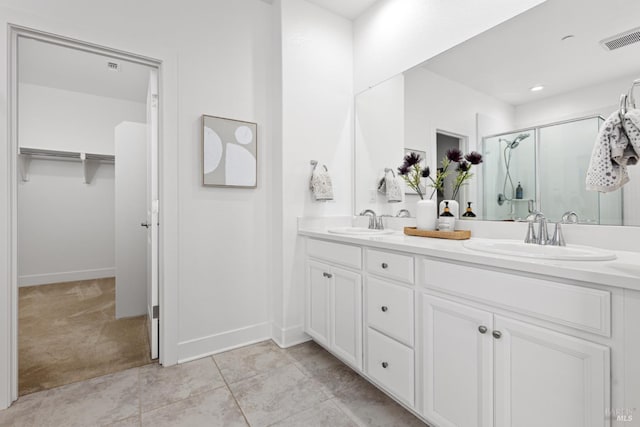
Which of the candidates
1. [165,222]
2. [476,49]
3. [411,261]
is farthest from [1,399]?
[476,49]

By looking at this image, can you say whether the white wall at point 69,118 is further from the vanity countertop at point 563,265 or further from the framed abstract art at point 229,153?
the vanity countertop at point 563,265

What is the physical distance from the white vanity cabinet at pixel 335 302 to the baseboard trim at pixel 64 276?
364 centimetres

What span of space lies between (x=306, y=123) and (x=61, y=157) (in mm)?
3662

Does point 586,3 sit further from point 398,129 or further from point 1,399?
point 1,399

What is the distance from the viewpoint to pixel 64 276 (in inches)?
161

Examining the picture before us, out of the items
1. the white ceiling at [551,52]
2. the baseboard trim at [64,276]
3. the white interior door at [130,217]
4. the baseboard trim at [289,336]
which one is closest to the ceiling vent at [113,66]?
the white interior door at [130,217]

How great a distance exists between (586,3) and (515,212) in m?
0.96

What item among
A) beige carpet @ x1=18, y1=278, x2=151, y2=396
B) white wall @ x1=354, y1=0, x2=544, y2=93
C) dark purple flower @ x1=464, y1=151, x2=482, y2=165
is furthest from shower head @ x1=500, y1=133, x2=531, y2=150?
beige carpet @ x1=18, y1=278, x2=151, y2=396

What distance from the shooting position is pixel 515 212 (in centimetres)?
159

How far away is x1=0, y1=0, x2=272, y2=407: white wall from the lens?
1936mm

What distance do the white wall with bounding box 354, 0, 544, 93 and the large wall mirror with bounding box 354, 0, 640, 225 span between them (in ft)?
0.23

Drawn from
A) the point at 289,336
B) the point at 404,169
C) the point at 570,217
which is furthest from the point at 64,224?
the point at 570,217

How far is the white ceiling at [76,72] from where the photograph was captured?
9.61 feet

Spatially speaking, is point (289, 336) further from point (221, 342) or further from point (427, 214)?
point (427, 214)
